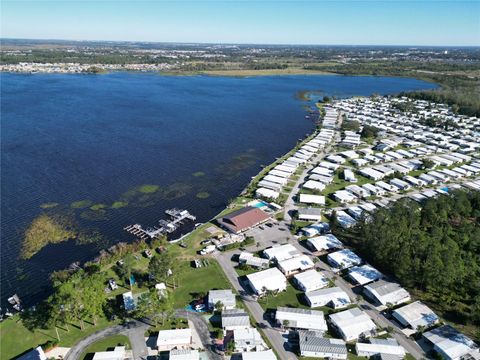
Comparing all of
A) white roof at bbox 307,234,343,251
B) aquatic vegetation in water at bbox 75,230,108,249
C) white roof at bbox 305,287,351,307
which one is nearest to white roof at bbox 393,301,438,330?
white roof at bbox 305,287,351,307

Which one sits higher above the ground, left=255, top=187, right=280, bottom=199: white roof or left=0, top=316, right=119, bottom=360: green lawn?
left=255, top=187, right=280, bottom=199: white roof

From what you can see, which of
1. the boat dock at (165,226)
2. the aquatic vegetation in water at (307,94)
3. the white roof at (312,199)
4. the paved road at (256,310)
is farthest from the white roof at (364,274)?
the aquatic vegetation in water at (307,94)

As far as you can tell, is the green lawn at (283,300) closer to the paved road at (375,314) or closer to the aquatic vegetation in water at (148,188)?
the paved road at (375,314)

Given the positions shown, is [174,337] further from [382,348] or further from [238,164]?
[238,164]

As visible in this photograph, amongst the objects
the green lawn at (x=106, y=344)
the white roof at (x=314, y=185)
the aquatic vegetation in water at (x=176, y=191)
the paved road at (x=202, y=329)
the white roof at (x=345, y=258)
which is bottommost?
the green lawn at (x=106, y=344)

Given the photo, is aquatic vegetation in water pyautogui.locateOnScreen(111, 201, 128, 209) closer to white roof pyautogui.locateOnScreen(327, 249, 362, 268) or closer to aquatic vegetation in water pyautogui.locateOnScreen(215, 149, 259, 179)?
aquatic vegetation in water pyautogui.locateOnScreen(215, 149, 259, 179)

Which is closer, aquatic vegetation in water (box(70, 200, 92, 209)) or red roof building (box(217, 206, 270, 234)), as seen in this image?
red roof building (box(217, 206, 270, 234))

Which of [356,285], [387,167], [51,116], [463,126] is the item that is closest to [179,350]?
[356,285]
